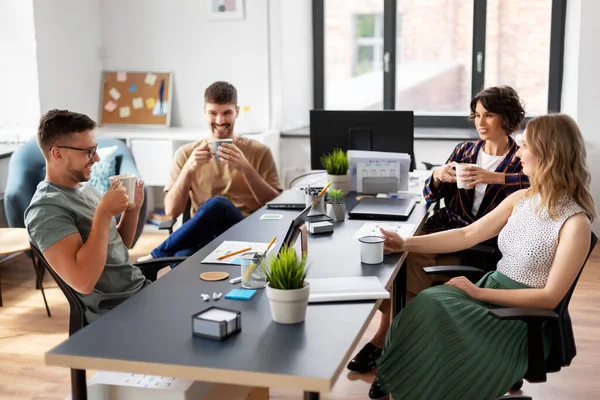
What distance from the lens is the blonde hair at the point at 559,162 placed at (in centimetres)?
256

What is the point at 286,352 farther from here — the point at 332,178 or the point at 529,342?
the point at 332,178

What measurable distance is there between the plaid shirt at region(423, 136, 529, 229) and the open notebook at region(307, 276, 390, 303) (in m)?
1.17

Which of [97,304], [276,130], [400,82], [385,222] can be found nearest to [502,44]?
[400,82]

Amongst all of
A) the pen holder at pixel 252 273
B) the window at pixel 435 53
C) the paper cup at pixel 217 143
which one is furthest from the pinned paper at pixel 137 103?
the pen holder at pixel 252 273

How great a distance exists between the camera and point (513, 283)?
2.66m

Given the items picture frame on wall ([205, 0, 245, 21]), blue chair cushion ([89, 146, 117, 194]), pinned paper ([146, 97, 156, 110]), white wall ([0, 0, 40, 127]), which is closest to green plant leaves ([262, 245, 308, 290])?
blue chair cushion ([89, 146, 117, 194])

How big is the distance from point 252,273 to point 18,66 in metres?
3.87

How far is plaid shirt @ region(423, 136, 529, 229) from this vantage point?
338 cm

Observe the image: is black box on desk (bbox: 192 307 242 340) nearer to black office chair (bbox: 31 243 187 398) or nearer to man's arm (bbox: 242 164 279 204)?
black office chair (bbox: 31 243 187 398)

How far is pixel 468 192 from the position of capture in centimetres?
352

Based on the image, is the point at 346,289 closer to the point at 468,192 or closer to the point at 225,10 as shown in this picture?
the point at 468,192

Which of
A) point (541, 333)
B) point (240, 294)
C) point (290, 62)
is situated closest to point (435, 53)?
point (290, 62)

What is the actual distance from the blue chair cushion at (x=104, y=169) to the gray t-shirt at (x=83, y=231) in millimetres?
2242

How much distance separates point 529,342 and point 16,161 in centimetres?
353
